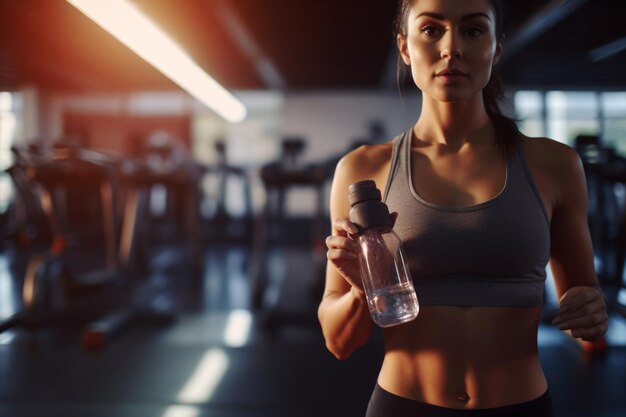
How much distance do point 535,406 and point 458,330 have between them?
18cm

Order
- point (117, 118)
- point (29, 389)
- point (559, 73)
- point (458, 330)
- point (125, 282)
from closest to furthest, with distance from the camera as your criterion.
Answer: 1. point (458, 330)
2. point (29, 389)
3. point (125, 282)
4. point (559, 73)
5. point (117, 118)

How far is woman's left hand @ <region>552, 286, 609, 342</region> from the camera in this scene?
73 centimetres

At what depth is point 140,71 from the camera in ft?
27.9

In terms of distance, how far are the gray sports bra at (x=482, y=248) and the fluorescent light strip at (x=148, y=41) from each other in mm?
3319

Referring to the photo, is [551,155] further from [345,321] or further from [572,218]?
[345,321]

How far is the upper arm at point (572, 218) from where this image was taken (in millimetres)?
810

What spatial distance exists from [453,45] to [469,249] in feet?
1.03

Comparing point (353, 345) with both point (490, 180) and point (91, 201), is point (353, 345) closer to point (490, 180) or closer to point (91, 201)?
point (490, 180)

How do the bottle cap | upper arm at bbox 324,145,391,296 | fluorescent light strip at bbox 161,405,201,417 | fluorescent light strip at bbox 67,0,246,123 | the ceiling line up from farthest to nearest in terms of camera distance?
1. the ceiling
2. fluorescent light strip at bbox 67,0,246,123
3. fluorescent light strip at bbox 161,405,201,417
4. upper arm at bbox 324,145,391,296
5. the bottle cap

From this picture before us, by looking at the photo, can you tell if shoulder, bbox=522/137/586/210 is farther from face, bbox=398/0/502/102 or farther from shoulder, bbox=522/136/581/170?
face, bbox=398/0/502/102

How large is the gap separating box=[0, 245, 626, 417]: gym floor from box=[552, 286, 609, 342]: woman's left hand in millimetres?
1237

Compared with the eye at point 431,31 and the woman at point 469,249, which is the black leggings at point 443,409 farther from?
the eye at point 431,31

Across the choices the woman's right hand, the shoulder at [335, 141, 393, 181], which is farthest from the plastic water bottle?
the shoulder at [335, 141, 393, 181]

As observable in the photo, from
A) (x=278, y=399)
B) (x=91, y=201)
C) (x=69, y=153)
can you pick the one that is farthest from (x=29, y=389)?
(x=91, y=201)
